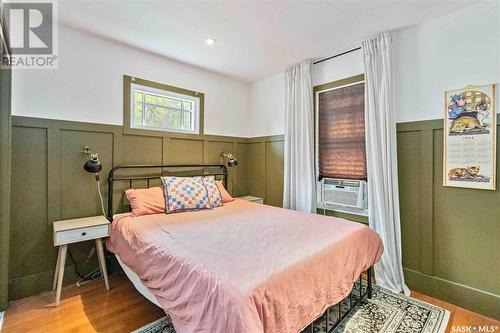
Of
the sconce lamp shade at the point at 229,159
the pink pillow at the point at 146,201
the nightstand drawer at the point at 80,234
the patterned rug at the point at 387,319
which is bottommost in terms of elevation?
the patterned rug at the point at 387,319

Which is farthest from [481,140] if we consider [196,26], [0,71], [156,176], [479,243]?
[0,71]

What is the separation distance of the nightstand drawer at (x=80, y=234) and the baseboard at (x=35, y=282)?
565 mm

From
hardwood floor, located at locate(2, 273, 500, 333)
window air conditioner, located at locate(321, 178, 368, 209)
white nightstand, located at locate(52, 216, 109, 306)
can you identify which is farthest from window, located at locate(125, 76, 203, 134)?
window air conditioner, located at locate(321, 178, 368, 209)

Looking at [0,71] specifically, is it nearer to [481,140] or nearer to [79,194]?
[79,194]

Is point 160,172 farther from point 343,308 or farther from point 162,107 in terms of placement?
point 343,308

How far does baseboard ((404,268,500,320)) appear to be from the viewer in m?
2.01

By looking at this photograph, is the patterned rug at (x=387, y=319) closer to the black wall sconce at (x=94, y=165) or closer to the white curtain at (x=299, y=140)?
the white curtain at (x=299, y=140)

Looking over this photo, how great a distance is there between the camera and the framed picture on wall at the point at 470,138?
2.00 m

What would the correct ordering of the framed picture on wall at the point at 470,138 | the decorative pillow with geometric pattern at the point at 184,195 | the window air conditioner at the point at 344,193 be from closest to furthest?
the framed picture on wall at the point at 470,138 → the decorative pillow with geometric pattern at the point at 184,195 → the window air conditioner at the point at 344,193

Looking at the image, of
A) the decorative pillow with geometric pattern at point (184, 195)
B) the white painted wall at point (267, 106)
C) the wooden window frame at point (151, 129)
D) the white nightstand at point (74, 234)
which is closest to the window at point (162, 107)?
the wooden window frame at point (151, 129)

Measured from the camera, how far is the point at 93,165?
7.95 feet

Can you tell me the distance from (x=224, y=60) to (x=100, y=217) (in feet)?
8.01

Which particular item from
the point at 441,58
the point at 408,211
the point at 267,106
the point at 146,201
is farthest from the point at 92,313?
the point at 441,58

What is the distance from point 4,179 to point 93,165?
25.4 inches
